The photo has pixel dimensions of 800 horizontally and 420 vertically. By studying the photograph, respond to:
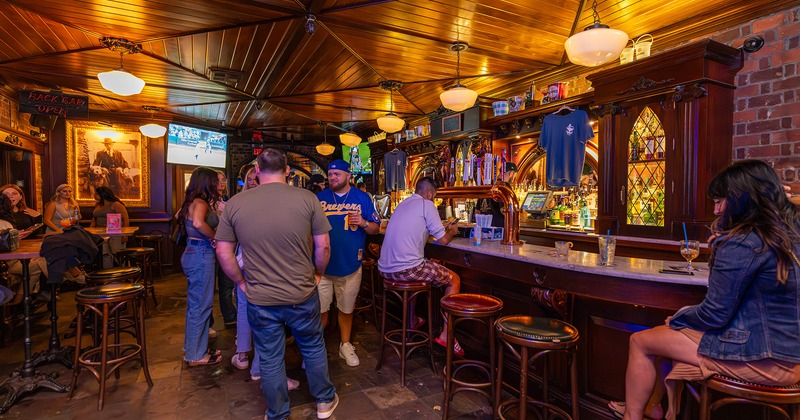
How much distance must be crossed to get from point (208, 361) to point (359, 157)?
782 cm

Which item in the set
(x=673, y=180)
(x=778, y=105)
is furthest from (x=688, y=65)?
(x=673, y=180)

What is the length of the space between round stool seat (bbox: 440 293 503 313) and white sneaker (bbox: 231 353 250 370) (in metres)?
1.94

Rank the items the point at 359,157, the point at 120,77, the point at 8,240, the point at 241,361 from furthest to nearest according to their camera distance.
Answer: the point at 359,157 → the point at 120,77 → the point at 241,361 → the point at 8,240

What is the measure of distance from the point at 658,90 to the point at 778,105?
888 mm

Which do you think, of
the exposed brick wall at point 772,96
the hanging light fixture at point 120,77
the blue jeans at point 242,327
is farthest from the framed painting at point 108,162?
the exposed brick wall at point 772,96

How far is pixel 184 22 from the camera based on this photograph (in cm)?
399

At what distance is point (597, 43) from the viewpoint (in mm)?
2965

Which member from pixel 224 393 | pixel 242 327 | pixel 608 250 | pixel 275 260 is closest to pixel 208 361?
pixel 242 327

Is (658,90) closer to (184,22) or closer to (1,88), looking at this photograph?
(184,22)

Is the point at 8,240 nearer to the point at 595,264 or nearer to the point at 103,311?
the point at 103,311

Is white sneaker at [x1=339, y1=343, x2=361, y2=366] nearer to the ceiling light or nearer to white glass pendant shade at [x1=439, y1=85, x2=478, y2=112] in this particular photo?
white glass pendant shade at [x1=439, y1=85, x2=478, y2=112]

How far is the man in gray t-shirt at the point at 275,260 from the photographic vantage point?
2.41 metres

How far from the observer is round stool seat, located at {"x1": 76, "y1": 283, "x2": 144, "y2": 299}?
9.81 feet

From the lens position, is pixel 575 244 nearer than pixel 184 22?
No
